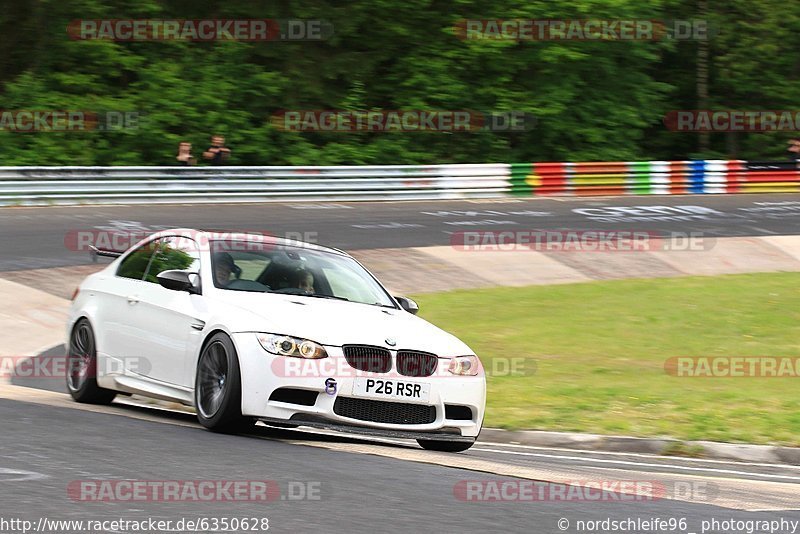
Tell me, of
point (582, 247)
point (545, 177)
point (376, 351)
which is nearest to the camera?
point (376, 351)

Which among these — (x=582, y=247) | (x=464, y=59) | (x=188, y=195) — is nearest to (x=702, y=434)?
(x=582, y=247)

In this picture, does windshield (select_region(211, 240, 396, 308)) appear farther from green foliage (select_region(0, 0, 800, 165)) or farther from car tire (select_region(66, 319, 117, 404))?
green foliage (select_region(0, 0, 800, 165))

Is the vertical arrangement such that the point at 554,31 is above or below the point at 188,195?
above

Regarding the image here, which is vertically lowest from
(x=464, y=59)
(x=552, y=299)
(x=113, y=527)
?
(x=552, y=299)

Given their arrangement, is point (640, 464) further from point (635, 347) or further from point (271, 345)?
point (635, 347)

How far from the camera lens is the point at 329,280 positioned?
9.88 meters

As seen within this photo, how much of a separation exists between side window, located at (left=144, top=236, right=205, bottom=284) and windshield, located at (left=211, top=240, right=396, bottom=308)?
17 cm

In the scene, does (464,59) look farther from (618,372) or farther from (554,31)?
(618,372)

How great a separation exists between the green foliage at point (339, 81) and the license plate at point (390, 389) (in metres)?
27.5

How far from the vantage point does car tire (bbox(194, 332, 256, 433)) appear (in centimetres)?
845

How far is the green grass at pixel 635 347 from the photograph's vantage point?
11.5m

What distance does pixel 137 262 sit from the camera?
1052cm

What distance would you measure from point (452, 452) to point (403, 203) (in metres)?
22.8

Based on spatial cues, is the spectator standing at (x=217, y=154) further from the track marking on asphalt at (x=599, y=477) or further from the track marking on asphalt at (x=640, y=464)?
the track marking on asphalt at (x=599, y=477)
